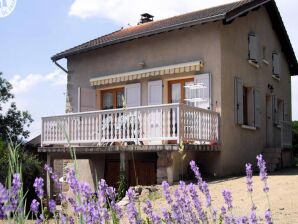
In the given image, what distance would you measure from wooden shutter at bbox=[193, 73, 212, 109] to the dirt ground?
2383mm

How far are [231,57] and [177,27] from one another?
184cm

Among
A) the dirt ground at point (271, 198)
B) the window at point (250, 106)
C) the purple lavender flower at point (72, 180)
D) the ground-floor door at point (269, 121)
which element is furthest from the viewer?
the ground-floor door at point (269, 121)

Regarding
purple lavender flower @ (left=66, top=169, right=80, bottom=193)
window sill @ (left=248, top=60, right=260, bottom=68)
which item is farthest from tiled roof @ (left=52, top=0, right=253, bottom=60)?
purple lavender flower @ (left=66, top=169, right=80, bottom=193)

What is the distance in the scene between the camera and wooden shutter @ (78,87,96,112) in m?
16.1

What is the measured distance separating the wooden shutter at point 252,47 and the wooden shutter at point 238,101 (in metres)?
1.48

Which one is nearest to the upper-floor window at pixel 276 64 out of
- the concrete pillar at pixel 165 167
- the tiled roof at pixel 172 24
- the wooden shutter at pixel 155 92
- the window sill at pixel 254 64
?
the window sill at pixel 254 64

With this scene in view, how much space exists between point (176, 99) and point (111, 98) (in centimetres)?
276

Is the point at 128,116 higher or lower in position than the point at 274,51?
lower

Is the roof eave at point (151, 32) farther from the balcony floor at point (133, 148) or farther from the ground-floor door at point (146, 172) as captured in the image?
the ground-floor door at point (146, 172)

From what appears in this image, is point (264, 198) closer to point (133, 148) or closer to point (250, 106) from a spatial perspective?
point (133, 148)

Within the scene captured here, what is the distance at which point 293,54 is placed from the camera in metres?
20.1

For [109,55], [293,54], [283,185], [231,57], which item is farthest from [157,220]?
[293,54]

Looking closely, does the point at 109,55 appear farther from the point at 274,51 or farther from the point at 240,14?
the point at 274,51

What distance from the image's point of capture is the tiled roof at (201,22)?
1360 cm
